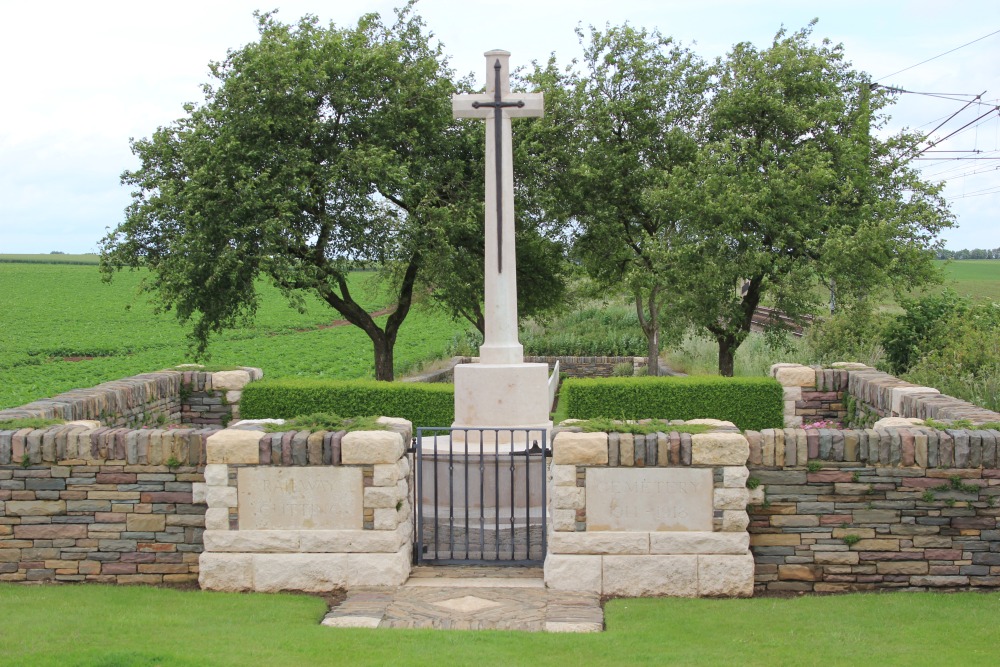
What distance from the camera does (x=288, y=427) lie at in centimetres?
796

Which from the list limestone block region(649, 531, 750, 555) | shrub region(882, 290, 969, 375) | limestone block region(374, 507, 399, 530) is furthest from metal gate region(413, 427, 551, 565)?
shrub region(882, 290, 969, 375)

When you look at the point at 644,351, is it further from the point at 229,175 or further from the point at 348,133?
the point at 229,175

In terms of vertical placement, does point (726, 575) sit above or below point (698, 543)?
below

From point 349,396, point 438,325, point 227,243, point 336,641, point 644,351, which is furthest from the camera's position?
point 438,325

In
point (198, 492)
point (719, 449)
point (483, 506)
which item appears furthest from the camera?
point (483, 506)

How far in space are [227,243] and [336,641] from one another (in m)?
12.5

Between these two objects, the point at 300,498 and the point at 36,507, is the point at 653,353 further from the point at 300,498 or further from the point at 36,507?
the point at 36,507

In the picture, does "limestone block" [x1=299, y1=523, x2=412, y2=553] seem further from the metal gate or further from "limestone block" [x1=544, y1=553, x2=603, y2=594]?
"limestone block" [x1=544, y1=553, x2=603, y2=594]

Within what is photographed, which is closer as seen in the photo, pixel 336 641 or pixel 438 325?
pixel 336 641

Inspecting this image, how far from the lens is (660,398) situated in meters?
14.6

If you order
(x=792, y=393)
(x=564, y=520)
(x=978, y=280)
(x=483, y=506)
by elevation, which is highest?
(x=978, y=280)

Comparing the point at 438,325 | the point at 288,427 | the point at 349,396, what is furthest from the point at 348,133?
the point at 438,325

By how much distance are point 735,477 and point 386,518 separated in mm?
2892

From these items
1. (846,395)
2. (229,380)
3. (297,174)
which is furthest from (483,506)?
(297,174)
